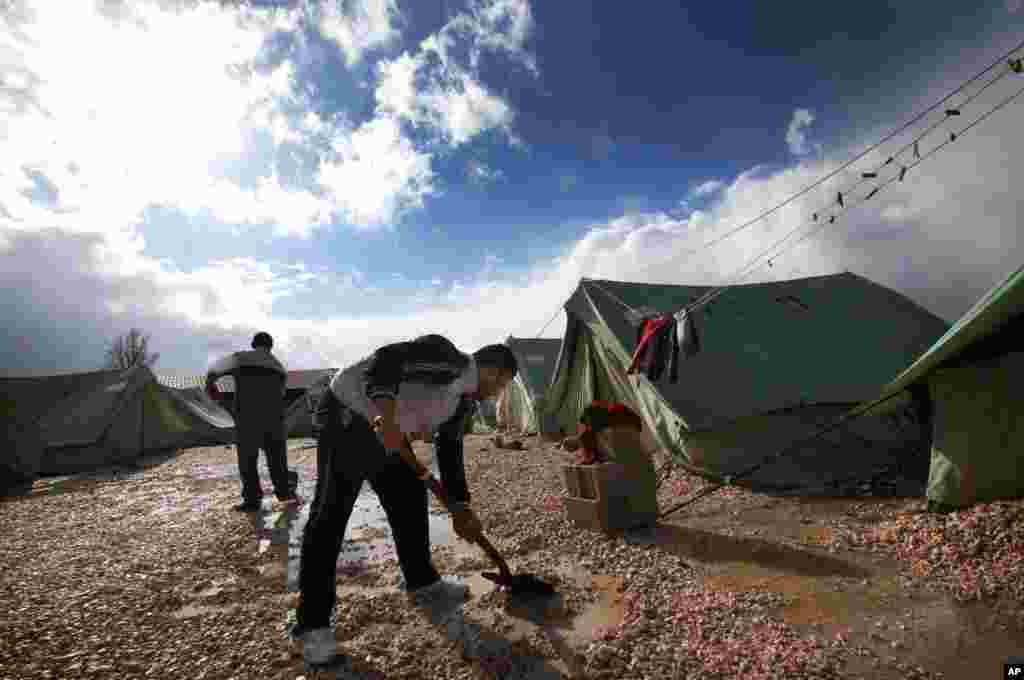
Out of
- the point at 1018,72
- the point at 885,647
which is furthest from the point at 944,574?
the point at 1018,72

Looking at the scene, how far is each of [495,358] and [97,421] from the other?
17053 millimetres

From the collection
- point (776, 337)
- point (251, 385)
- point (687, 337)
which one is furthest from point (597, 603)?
point (776, 337)

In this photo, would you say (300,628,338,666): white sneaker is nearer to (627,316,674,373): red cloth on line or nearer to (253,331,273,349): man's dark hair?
(253,331,273,349): man's dark hair

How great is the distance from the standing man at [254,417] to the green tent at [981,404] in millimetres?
7639

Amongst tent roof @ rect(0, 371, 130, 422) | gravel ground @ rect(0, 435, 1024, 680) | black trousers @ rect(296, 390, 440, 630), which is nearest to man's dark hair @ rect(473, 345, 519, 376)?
black trousers @ rect(296, 390, 440, 630)

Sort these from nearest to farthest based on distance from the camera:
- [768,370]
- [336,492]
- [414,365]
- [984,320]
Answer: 1. [336,492]
2. [414,365]
3. [984,320]
4. [768,370]

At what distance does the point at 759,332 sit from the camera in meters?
9.59

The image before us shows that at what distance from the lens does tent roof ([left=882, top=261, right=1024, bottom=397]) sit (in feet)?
14.1

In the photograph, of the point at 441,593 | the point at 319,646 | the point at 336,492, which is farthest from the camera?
the point at 441,593

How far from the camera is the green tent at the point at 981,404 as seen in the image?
4.31 m

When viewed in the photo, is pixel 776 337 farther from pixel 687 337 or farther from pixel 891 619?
pixel 891 619

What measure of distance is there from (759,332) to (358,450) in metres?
8.34

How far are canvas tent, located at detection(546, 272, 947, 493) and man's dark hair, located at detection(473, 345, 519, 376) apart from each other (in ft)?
14.6

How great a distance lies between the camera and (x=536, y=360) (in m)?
19.0
